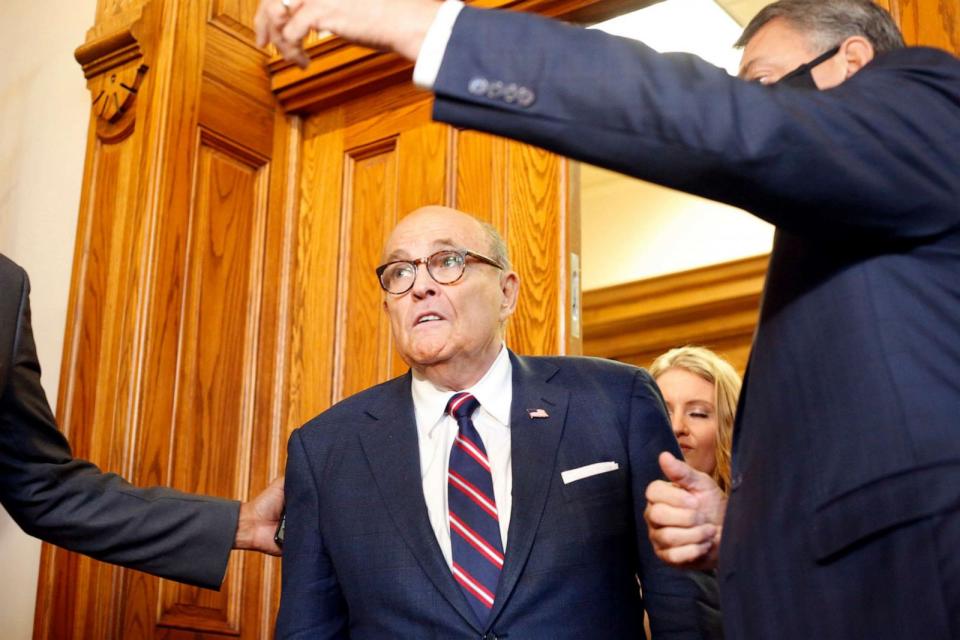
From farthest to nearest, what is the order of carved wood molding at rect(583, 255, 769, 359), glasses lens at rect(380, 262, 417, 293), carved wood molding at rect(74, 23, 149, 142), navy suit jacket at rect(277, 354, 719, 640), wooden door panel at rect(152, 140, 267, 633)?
carved wood molding at rect(583, 255, 769, 359) < carved wood molding at rect(74, 23, 149, 142) < wooden door panel at rect(152, 140, 267, 633) < glasses lens at rect(380, 262, 417, 293) < navy suit jacket at rect(277, 354, 719, 640)

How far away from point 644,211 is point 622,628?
4316mm

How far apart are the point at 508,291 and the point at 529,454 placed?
1.75 feet

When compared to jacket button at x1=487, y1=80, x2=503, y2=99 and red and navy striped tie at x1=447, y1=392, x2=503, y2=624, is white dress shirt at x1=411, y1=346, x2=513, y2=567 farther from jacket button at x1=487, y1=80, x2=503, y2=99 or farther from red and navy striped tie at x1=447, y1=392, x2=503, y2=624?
jacket button at x1=487, y1=80, x2=503, y2=99

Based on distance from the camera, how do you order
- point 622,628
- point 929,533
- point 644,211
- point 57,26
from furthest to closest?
1. point 644,211
2. point 57,26
3. point 622,628
4. point 929,533

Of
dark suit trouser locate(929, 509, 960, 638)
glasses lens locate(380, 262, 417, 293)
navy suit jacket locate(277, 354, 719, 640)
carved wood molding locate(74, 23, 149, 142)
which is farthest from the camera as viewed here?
carved wood molding locate(74, 23, 149, 142)

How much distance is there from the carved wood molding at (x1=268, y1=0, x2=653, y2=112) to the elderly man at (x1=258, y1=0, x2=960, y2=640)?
2089 millimetres

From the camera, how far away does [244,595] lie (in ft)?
10.8

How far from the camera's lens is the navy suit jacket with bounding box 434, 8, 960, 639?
3.67 feet

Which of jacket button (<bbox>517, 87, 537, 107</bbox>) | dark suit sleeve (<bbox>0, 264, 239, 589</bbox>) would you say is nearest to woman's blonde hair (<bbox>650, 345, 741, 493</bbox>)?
dark suit sleeve (<bbox>0, 264, 239, 589</bbox>)

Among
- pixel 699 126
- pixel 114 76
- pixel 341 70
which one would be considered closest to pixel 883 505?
pixel 699 126

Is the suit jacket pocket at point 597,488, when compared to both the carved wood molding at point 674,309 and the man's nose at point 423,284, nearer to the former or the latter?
the man's nose at point 423,284

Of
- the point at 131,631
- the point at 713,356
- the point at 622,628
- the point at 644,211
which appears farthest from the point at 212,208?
the point at 644,211

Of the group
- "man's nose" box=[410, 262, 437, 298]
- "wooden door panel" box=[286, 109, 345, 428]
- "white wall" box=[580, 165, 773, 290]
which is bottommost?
"man's nose" box=[410, 262, 437, 298]

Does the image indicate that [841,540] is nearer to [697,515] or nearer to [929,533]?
[929,533]
